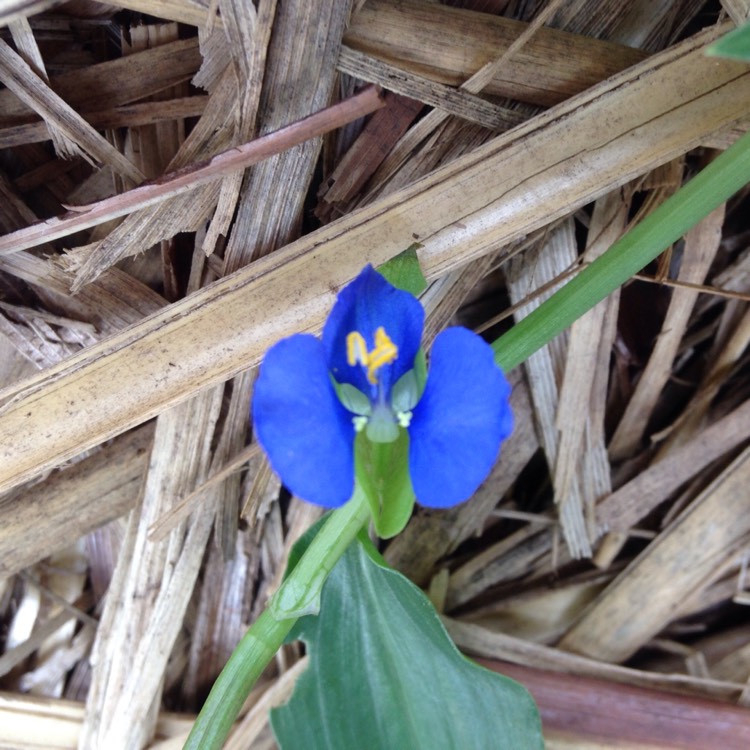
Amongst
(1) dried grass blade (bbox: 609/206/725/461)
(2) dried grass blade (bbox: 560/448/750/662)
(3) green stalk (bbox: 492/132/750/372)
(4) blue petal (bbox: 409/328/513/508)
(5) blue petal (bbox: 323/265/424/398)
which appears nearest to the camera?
(4) blue petal (bbox: 409/328/513/508)

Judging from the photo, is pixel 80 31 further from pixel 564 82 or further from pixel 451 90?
pixel 564 82

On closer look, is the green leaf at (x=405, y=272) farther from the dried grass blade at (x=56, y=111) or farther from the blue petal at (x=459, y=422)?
the dried grass blade at (x=56, y=111)

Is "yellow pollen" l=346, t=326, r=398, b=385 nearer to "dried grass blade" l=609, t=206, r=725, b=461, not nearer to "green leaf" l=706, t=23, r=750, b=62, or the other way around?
"green leaf" l=706, t=23, r=750, b=62

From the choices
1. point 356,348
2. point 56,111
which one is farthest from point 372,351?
point 56,111

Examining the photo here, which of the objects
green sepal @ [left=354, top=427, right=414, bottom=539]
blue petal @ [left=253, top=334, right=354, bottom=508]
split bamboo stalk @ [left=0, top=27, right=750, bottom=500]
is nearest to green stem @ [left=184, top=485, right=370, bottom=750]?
green sepal @ [left=354, top=427, right=414, bottom=539]

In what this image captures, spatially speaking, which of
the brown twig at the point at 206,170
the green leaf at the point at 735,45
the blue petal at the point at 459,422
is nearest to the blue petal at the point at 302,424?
the blue petal at the point at 459,422
